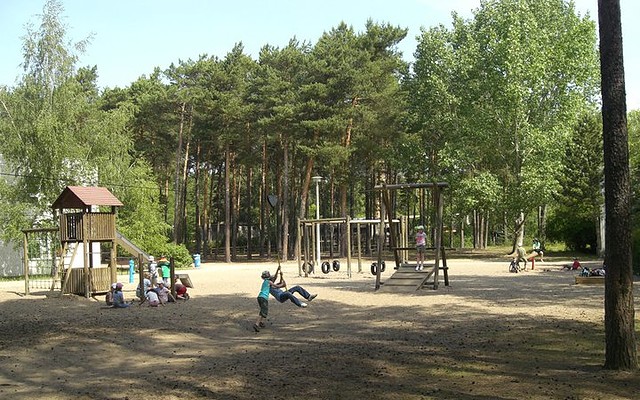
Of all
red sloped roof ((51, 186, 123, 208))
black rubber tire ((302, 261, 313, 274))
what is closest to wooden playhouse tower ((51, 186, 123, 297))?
red sloped roof ((51, 186, 123, 208))

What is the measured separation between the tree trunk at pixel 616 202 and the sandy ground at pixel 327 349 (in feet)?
1.40

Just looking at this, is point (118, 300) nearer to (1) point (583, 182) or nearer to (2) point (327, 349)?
(2) point (327, 349)

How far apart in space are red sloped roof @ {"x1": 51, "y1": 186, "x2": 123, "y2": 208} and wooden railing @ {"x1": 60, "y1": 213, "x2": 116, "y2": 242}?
368mm

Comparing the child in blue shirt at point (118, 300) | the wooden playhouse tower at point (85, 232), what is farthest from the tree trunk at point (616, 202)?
the wooden playhouse tower at point (85, 232)

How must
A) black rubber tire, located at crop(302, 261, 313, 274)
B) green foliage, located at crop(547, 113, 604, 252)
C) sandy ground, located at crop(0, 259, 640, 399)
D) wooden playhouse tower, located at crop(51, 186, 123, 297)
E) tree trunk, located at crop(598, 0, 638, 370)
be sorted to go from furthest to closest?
green foliage, located at crop(547, 113, 604, 252) → black rubber tire, located at crop(302, 261, 313, 274) → wooden playhouse tower, located at crop(51, 186, 123, 297) → tree trunk, located at crop(598, 0, 638, 370) → sandy ground, located at crop(0, 259, 640, 399)

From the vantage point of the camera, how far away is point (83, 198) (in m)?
23.1

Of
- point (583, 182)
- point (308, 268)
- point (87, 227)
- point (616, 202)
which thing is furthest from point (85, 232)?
point (583, 182)

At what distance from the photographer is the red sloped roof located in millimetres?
23078

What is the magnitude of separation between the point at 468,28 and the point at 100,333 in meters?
39.2

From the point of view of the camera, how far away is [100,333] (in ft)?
46.4

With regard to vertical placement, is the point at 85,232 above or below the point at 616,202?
below

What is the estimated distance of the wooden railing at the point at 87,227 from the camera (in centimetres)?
2297

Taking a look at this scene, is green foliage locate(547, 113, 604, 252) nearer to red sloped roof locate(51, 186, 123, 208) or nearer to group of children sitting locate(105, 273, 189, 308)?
red sloped roof locate(51, 186, 123, 208)

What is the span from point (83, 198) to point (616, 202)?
727 inches
